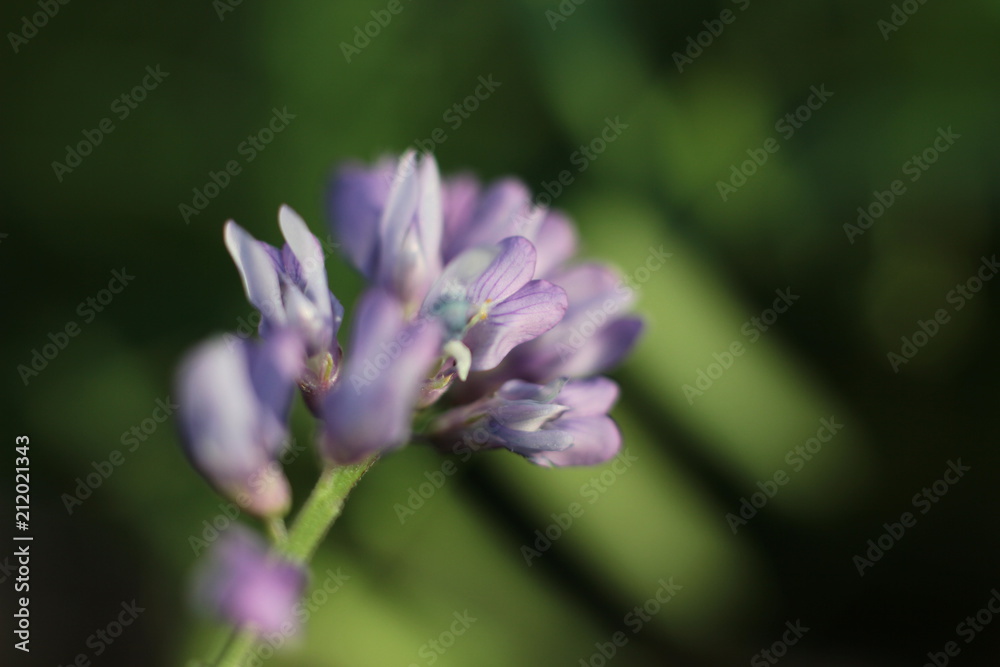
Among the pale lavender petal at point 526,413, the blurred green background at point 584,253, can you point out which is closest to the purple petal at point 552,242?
the pale lavender petal at point 526,413

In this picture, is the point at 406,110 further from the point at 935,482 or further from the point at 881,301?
the point at 935,482

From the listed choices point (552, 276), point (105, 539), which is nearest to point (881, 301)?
point (552, 276)

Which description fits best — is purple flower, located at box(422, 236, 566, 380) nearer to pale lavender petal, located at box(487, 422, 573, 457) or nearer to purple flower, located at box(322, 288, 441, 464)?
pale lavender petal, located at box(487, 422, 573, 457)

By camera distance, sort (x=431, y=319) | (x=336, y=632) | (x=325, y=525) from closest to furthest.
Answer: (x=325, y=525)
(x=431, y=319)
(x=336, y=632)

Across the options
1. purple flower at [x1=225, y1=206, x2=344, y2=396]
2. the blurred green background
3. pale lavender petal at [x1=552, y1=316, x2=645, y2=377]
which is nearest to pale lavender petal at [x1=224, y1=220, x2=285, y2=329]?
purple flower at [x1=225, y1=206, x2=344, y2=396]

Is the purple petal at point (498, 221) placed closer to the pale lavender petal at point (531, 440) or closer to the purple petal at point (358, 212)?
the purple petal at point (358, 212)

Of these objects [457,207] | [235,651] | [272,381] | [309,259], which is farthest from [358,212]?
[235,651]

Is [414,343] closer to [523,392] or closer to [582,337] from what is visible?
[523,392]
